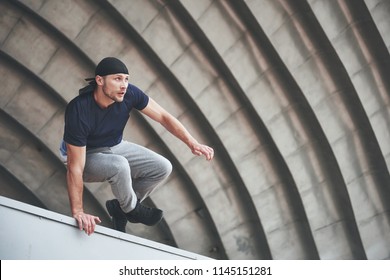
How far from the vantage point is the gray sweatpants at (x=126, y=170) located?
31.3 feet

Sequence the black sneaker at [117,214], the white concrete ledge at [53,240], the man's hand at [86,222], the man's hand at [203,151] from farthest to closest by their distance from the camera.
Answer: the black sneaker at [117,214]
the man's hand at [203,151]
the man's hand at [86,222]
the white concrete ledge at [53,240]

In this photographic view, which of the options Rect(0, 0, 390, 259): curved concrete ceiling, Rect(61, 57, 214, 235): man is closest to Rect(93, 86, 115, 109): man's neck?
Rect(61, 57, 214, 235): man

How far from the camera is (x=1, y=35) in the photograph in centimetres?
1642

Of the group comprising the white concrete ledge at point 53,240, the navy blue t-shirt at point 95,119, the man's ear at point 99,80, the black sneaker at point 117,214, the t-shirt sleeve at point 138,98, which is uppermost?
the t-shirt sleeve at point 138,98

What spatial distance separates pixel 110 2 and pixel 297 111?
4.75 metres

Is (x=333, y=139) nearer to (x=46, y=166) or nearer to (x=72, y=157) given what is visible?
(x=46, y=166)

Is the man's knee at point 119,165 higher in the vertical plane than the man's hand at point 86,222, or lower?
higher

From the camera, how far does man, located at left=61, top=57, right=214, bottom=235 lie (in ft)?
30.4

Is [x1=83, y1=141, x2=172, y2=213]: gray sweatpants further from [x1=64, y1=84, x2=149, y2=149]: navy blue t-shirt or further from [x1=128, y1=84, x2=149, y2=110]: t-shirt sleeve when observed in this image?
[x1=128, y1=84, x2=149, y2=110]: t-shirt sleeve

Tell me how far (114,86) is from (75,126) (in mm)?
633

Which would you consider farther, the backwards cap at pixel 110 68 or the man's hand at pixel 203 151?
the man's hand at pixel 203 151

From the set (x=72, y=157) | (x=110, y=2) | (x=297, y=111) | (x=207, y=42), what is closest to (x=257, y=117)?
(x=297, y=111)

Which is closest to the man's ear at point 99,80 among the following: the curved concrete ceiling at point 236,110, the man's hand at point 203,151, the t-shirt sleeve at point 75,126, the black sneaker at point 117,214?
the t-shirt sleeve at point 75,126

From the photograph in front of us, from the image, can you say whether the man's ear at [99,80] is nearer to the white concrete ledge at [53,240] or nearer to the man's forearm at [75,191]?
the man's forearm at [75,191]
